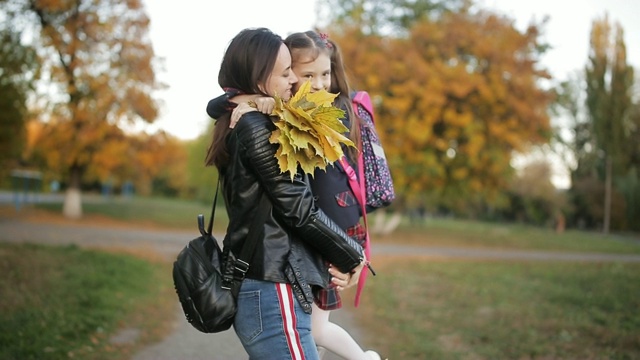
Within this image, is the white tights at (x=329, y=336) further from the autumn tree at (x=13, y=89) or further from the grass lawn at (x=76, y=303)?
the autumn tree at (x=13, y=89)

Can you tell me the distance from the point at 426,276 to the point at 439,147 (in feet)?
30.8

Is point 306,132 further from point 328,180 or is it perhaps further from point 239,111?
point 328,180

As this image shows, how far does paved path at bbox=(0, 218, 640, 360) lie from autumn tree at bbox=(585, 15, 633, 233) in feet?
44.6

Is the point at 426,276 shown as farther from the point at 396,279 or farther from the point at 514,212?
the point at 514,212

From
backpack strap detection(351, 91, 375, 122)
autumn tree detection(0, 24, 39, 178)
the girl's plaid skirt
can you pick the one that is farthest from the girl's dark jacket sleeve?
autumn tree detection(0, 24, 39, 178)

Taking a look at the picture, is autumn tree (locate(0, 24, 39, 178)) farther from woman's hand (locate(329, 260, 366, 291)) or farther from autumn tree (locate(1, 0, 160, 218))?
woman's hand (locate(329, 260, 366, 291))

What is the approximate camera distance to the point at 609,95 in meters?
31.5

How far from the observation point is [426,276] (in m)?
13.0

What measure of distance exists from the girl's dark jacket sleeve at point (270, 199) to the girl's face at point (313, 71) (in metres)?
0.55

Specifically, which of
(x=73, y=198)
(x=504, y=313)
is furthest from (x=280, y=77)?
(x=73, y=198)

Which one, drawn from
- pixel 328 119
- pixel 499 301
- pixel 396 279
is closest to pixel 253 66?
pixel 328 119

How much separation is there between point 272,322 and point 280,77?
3.23 feet

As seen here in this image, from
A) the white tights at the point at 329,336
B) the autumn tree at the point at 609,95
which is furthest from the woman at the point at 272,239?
the autumn tree at the point at 609,95

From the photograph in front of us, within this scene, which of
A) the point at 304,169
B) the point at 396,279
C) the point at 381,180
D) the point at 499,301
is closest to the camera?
the point at 304,169
